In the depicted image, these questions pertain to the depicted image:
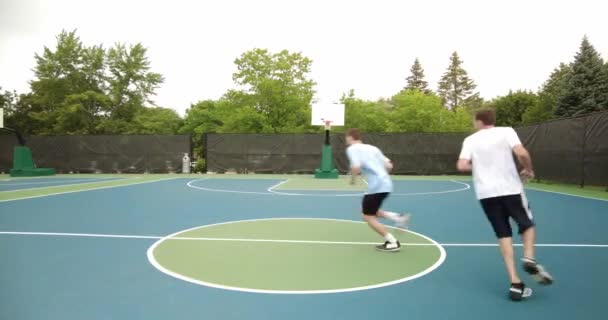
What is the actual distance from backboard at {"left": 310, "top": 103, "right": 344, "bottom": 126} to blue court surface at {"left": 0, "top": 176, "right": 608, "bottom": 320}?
12.2m

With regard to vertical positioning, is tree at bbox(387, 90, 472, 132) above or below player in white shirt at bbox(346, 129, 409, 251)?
above

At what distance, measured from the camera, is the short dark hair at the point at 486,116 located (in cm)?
399

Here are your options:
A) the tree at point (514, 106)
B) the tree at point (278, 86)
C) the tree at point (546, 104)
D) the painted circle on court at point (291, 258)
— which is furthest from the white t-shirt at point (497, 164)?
the tree at point (514, 106)

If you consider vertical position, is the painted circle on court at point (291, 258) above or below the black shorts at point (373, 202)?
below

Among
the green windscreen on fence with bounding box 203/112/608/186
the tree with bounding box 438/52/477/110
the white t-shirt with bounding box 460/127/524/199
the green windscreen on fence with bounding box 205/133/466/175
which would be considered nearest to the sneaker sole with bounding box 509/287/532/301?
the white t-shirt with bounding box 460/127/524/199

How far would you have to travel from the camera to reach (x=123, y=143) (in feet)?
80.0

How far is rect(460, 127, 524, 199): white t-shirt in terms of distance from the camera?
12.5 ft

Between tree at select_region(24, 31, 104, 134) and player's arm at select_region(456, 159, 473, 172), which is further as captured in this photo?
tree at select_region(24, 31, 104, 134)

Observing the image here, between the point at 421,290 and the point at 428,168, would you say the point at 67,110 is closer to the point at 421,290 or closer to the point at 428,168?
the point at 428,168

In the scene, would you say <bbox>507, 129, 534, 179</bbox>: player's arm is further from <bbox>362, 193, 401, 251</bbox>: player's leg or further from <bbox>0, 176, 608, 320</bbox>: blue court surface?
<bbox>362, 193, 401, 251</bbox>: player's leg

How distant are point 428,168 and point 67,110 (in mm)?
36557

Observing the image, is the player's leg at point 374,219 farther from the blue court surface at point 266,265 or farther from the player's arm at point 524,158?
the player's arm at point 524,158

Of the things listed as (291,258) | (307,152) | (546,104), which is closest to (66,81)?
(307,152)

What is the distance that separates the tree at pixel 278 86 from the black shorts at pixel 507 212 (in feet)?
120
